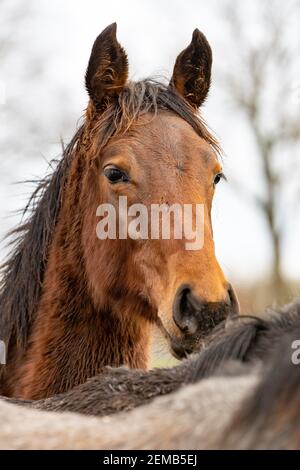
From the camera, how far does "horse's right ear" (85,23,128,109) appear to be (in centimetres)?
519

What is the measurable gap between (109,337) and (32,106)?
444 inches

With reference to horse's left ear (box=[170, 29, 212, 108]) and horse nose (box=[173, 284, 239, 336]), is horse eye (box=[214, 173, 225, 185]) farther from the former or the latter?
horse nose (box=[173, 284, 239, 336])

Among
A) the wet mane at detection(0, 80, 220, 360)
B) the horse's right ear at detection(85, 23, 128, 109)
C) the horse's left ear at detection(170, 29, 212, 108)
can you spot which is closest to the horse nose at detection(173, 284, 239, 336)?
the wet mane at detection(0, 80, 220, 360)

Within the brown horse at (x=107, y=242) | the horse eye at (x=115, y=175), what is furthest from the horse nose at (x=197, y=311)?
the horse eye at (x=115, y=175)

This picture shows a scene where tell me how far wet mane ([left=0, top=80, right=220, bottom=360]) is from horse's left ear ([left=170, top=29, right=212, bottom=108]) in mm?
152

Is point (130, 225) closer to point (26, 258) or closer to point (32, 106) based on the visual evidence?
point (26, 258)

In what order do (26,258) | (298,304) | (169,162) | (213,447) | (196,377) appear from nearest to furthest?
(213,447)
(196,377)
(298,304)
(169,162)
(26,258)

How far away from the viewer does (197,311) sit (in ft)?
13.6

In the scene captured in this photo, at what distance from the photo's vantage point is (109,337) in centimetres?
500

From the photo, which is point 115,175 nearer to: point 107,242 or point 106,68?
point 107,242

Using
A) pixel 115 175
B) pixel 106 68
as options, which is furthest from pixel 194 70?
pixel 115 175

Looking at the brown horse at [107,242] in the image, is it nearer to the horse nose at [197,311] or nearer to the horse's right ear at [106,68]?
the horse's right ear at [106,68]

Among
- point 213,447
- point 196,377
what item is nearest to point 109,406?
point 196,377

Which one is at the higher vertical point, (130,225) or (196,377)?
(130,225)
